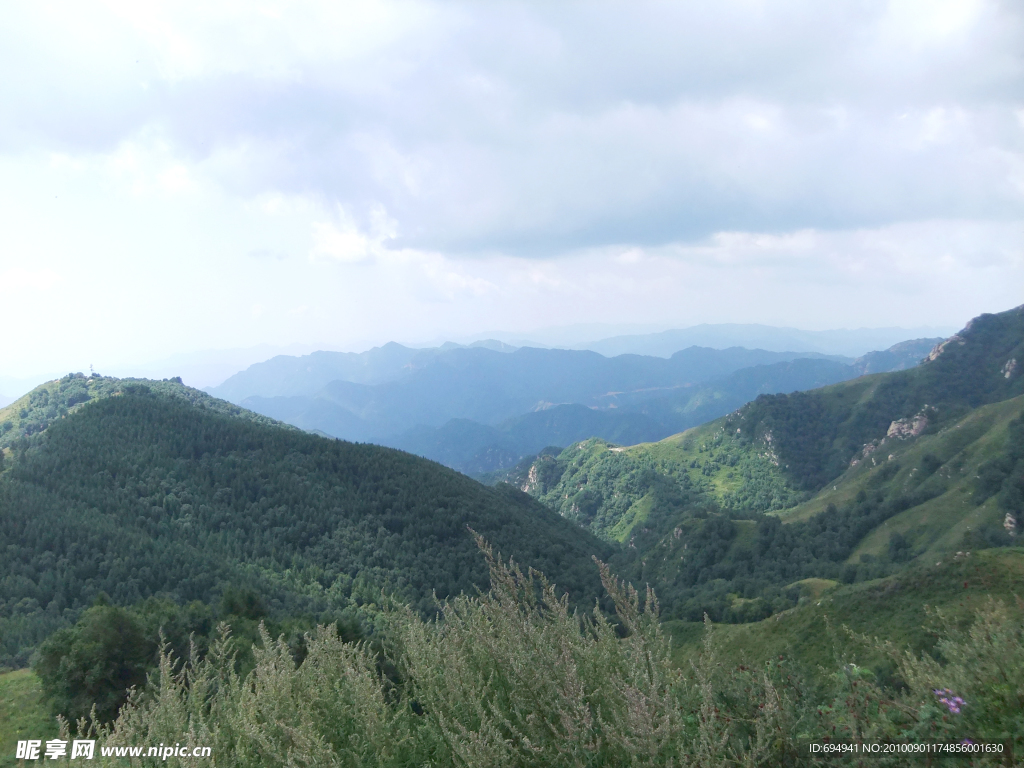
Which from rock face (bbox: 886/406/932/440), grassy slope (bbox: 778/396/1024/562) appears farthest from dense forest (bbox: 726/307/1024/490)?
grassy slope (bbox: 778/396/1024/562)

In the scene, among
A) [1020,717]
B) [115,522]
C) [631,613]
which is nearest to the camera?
[1020,717]

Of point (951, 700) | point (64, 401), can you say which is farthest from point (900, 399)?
point (64, 401)

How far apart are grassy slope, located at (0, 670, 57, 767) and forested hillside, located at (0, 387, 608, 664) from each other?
14.2m

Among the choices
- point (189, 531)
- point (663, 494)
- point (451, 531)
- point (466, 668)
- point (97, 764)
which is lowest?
point (663, 494)

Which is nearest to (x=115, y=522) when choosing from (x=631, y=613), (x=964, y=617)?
(x=631, y=613)

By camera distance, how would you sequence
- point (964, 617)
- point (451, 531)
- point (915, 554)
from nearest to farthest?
1. point (964, 617)
2. point (915, 554)
3. point (451, 531)

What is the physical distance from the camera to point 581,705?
19.6 ft

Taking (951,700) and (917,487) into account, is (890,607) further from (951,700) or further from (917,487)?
(917,487)

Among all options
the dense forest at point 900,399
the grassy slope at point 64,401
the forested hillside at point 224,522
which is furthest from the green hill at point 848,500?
the grassy slope at point 64,401

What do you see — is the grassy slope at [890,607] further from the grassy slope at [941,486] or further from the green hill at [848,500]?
the grassy slope at [941,486]

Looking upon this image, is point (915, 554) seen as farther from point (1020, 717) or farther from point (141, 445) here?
point (141, 445)

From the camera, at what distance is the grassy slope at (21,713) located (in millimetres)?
24962

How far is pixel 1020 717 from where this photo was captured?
5.56m

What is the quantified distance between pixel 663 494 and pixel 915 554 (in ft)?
319
